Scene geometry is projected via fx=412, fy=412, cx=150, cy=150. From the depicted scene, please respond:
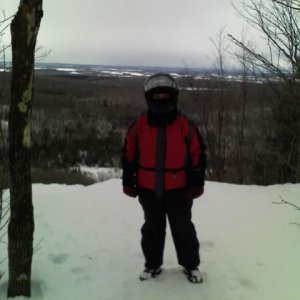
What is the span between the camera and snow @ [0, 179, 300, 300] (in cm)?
328

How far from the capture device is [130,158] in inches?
128

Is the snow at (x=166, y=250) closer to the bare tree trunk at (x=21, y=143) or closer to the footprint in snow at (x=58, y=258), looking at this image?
the footprint in snow at (x=58, y=258)

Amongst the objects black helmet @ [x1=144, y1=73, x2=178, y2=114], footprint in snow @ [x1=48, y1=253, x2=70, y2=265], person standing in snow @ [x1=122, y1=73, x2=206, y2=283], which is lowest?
footprint in snow @ [x1=48, y1=253, x2=70, y2=265]

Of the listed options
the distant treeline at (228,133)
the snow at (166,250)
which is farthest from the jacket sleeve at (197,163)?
the distant treeline at (228,133)

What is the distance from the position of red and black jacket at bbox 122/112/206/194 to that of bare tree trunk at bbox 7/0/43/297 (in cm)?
83

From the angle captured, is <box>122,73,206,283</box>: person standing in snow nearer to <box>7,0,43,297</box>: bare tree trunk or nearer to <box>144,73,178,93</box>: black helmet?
<box>144,73,178,93</box>: black helmet

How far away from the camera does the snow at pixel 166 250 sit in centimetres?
328

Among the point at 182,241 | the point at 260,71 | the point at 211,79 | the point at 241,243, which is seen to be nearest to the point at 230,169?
the point at 211,79

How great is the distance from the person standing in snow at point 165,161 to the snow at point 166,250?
1.48 ft

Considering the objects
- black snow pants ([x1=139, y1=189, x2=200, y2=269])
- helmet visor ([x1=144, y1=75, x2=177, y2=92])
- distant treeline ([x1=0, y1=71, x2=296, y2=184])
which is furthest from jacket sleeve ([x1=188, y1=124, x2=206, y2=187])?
distant treeline ([x1=0, y1=71, x2=296, y2=184])

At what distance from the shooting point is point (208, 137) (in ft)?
42.3

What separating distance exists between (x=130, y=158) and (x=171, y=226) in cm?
64

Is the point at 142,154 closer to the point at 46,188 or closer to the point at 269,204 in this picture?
the point at 269,204

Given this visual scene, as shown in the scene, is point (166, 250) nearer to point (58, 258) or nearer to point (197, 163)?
point (58, 258)
